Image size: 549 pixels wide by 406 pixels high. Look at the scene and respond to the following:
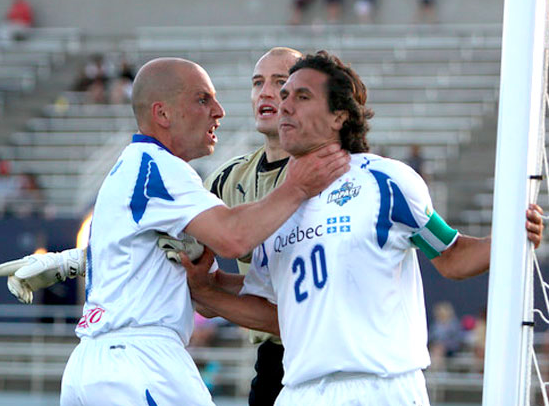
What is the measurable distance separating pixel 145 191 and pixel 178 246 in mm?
308

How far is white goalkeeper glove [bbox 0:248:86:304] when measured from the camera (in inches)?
221

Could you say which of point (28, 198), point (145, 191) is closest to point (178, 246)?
point (145, 191)

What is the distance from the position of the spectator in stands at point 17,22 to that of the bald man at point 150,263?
70.3ft

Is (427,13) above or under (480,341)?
above

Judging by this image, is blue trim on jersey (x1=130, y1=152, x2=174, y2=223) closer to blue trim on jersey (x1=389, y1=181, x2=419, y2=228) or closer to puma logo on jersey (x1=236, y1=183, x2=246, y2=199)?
blue trim on jersey (x1=389, y1=181, x2=419, y2=228)

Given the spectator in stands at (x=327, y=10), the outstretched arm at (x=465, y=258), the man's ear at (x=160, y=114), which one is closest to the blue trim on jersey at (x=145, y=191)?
the man's ear at (x=160, y=114)

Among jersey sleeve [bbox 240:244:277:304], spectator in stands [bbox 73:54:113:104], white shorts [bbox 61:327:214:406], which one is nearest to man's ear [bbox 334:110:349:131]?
jersey sleeve [bbox 240:244:277:304]

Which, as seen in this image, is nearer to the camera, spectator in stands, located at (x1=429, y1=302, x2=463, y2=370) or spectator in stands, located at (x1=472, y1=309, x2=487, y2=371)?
spectator in stands, located at (x1=472, y1=309, x2=487, y2=371)

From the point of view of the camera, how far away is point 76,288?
56.1 ft

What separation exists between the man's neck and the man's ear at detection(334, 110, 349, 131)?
107cm

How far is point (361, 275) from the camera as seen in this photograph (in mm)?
4980

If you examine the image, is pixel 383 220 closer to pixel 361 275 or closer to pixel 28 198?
pixel 361 275

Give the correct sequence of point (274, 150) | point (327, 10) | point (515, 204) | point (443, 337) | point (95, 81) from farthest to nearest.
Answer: point (327, 10), point (95, 81), point (443, 337), point (274, 150), point (515, 204)

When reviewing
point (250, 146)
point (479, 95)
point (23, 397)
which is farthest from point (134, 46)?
point (23, 397)
